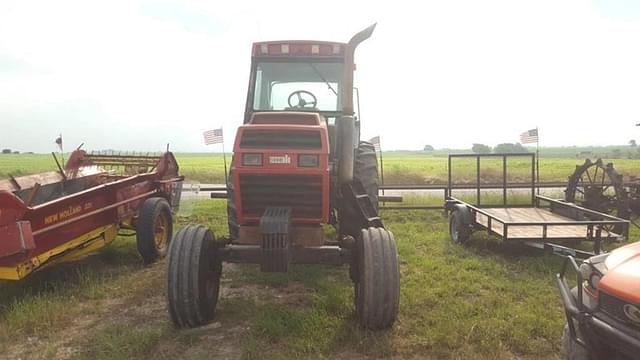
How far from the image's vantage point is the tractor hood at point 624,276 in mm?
2494

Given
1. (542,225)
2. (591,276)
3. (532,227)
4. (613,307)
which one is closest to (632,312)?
(613,307)

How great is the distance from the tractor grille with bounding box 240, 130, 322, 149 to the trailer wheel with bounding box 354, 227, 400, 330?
3.53 feet

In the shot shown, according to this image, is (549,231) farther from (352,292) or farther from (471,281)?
(352,292)

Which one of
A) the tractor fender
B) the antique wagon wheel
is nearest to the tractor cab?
the tractor fender

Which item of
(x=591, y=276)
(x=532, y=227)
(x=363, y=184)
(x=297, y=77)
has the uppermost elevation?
(x=297, y=77)

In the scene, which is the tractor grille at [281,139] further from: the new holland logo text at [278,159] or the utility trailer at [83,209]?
the utility trailer at [83,209]

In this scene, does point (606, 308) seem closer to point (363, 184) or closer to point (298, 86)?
point (363, 184)

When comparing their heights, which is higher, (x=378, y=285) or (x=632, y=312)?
(x=632, y=312)

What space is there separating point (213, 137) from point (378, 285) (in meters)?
8.90

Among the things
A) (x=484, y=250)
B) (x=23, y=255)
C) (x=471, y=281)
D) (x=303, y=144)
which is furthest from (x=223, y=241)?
(x=484, y=250)

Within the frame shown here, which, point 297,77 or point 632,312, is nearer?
point 632,312

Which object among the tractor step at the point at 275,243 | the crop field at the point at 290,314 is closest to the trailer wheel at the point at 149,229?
the crop field at the point at 290,314

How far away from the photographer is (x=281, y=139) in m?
4.85

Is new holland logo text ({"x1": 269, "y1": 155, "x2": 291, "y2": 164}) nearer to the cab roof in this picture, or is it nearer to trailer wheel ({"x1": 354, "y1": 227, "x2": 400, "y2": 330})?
trailer wheel ({"x1": 354, "y1": 227, "x2": 400, "y2": 330})
